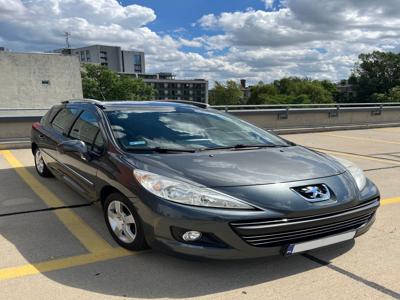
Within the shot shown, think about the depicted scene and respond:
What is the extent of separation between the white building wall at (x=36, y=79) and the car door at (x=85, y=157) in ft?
107

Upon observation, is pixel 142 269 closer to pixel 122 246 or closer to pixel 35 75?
pixel 122 246

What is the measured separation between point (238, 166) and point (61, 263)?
167 centimetres

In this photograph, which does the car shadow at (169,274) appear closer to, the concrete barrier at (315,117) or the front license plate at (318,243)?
the front license plate at (318,243)

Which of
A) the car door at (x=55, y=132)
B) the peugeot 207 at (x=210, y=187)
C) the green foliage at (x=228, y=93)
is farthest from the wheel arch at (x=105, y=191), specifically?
the green foliage at (x=228, y=93)

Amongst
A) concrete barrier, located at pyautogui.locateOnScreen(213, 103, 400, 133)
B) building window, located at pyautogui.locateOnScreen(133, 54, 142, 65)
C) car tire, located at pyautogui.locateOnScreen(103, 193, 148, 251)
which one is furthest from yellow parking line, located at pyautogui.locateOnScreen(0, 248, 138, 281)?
building window, located at pyautogui.locateOnScreen(133, 54, 142, 65)

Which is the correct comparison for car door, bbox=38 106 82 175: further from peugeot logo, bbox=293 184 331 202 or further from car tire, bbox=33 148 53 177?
peugeot logo, bbox=293 184 331 202

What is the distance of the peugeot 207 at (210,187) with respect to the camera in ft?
9.21

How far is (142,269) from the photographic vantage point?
3115 mm

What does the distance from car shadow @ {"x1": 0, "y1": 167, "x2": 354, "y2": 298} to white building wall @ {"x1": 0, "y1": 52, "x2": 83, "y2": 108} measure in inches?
1358

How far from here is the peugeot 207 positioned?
2809 millimetres

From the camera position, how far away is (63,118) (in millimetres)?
5250

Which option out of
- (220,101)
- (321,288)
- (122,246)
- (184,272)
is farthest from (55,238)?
(220,101)

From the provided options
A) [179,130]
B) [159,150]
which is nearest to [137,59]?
[179,130]

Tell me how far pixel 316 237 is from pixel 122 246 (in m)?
1.67
